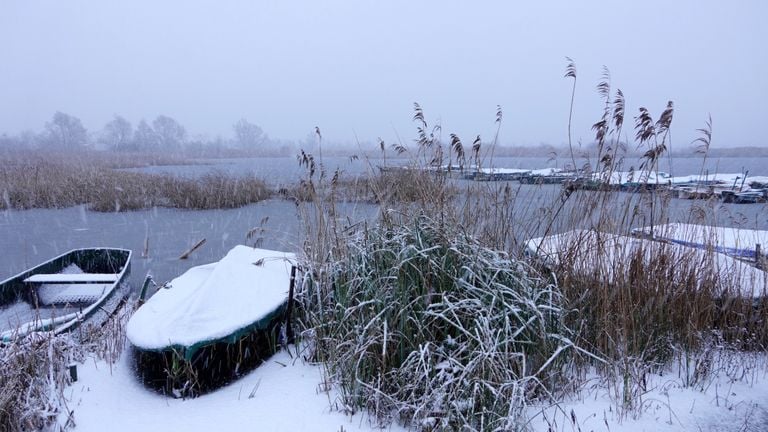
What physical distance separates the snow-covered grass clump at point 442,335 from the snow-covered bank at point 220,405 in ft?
0.62

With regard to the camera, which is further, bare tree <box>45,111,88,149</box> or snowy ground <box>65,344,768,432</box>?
bare tree <box>45,111,88,149</box>

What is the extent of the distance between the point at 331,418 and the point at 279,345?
1212mm

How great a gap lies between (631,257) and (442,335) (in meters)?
1.82

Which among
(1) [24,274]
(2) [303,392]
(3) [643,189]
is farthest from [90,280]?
(3) [643,189]

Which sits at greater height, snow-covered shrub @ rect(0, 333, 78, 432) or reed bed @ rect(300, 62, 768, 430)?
reed bed @ rect(300, 62, 768, 430)

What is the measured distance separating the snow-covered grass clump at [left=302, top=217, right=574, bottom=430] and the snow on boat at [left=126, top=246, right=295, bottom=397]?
637mm

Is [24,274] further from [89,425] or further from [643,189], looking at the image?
[643,189]

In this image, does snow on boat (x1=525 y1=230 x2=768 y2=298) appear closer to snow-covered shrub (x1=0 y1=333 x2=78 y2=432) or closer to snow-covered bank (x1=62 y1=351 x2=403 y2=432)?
snow-covered bank (x1=62 y1=351 x2=403 y2=432)

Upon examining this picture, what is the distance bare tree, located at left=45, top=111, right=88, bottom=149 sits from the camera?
9088cm

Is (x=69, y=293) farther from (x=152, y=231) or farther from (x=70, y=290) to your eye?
(x=152, y=231)

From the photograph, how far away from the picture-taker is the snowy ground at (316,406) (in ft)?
9.72

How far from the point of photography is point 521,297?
3045 mm

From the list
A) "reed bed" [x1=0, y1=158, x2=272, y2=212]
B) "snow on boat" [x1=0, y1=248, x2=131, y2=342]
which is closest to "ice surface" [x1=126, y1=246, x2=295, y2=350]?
"snow on boat" [x1=0, y1=248, x2=131, y2=342]

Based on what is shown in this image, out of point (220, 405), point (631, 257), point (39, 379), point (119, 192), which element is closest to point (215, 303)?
point (220, 405)
